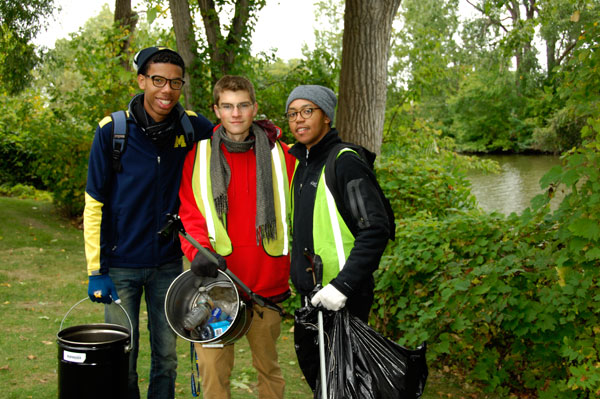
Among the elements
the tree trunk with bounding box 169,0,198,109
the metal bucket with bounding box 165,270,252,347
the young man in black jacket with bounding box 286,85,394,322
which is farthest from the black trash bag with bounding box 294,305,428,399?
the tree trunk with bounding box 169,0,198,109

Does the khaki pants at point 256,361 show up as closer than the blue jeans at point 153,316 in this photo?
Yes

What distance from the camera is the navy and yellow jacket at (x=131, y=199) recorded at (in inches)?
130

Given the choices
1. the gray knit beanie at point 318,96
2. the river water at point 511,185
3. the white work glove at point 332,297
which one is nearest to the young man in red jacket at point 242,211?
the gray knit beanie at point 318,96

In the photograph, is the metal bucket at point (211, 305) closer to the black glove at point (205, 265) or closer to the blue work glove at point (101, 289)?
the black glove at point (205, 265)

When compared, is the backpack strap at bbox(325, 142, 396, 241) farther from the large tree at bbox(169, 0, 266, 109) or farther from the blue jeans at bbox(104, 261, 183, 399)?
the large tree at bbox(169, 0, 266, 109)

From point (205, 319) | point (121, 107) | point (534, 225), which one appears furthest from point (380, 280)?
point (121, 107)

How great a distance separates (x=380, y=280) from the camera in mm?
5500

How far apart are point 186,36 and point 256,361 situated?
6282 millimetres

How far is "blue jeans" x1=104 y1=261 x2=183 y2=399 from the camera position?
344cm

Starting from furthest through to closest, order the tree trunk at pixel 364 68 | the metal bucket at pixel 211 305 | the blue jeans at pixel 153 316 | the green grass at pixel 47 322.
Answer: the tree trunk at pixel 364 68, the green grass at pixel 47 322, the blue jeans at pixel 153 316, the metal bucket at pixel 211 305

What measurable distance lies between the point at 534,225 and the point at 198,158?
2.98 m

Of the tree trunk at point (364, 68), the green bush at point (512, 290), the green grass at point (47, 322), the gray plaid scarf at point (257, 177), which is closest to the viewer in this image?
the gray plaid scarf at point (257, 177)

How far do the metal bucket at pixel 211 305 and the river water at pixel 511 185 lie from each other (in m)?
10.3

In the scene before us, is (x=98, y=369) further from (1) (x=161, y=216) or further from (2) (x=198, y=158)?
(2) (x=198, y=158)
